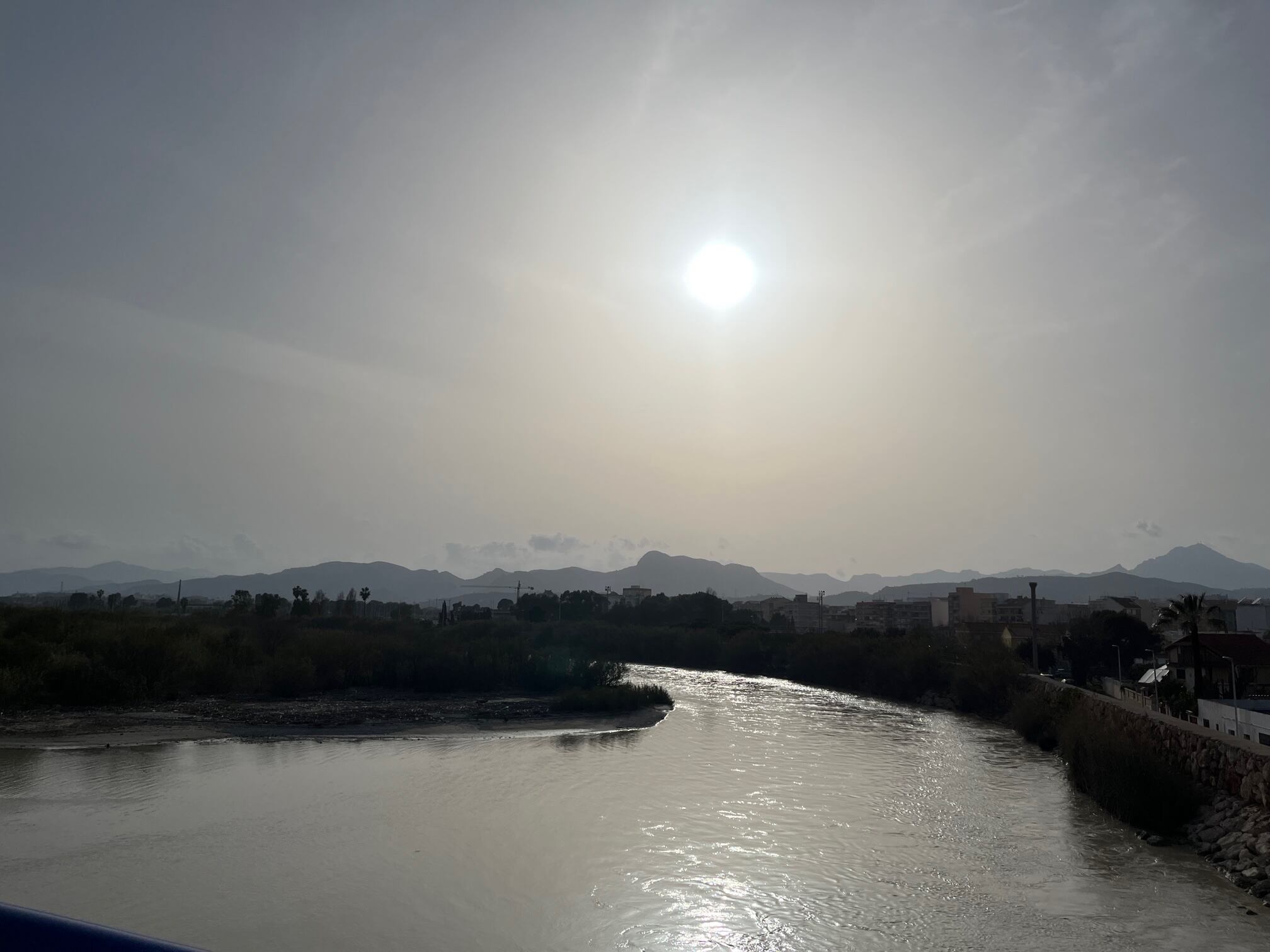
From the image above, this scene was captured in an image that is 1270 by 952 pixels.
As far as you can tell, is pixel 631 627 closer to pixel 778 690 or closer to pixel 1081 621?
pixel 778 690

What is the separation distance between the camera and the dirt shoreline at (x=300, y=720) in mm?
25172

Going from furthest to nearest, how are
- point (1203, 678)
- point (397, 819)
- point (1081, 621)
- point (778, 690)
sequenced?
1. point (1081, 621)
2. point (778, 690)
3. point (1203, 678)
4. point (397, 819)

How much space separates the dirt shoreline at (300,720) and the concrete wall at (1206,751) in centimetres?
1574

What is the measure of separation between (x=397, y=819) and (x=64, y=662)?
2122 centimetres

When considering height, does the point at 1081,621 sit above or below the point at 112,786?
above

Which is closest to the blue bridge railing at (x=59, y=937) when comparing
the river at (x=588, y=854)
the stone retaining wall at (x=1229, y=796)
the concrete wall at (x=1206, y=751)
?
the river at (x=588, y=854)

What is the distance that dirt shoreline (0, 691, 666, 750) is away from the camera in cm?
2517

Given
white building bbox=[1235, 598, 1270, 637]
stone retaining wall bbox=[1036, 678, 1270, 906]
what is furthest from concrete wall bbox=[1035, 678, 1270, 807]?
white building bbox=[1235, 598, 1270, 637]

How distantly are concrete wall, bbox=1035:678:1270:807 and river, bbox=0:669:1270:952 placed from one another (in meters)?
1.72

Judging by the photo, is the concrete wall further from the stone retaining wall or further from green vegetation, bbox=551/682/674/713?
green vegetation, bbox=551/682/674/713

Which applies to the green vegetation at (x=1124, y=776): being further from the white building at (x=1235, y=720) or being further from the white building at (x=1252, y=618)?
the white building at (x=1252, y=618)

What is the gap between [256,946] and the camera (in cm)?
1028

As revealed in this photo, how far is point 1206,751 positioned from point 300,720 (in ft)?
85.1

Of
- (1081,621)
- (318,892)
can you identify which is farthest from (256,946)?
(1081,621)
